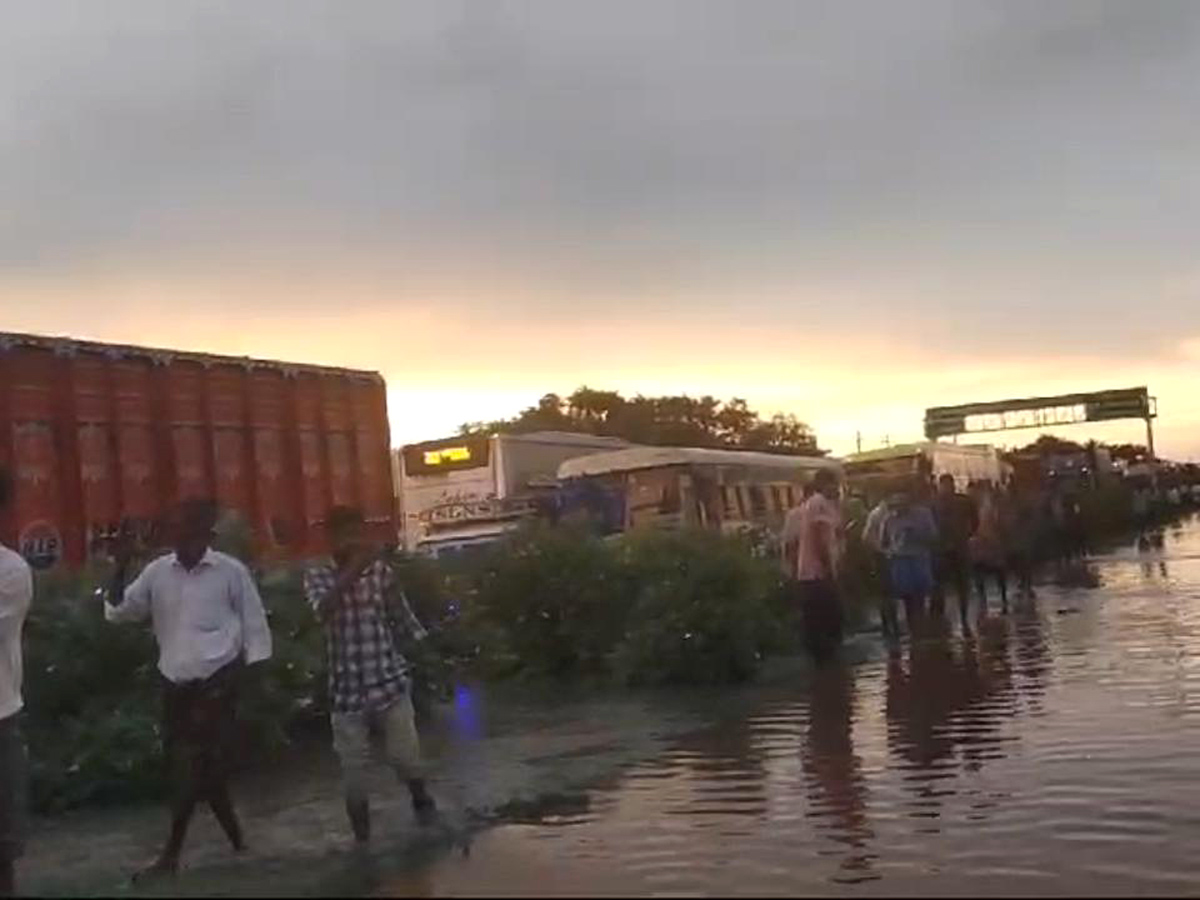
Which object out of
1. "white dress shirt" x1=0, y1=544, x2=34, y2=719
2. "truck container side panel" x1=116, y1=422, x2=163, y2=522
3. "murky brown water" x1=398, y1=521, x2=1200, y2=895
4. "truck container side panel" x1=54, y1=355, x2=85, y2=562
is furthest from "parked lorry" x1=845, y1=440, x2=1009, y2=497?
"white dress shirt" x1=0, y1=544, x2=34, y2=719

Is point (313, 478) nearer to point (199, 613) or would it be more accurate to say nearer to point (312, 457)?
point (312, 457)

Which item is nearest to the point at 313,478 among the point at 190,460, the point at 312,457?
the point at 312,457

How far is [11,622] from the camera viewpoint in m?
7.91

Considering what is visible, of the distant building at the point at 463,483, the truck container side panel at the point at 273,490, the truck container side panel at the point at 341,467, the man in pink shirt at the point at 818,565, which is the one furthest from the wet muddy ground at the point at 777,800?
the distant building at the point at 463,483

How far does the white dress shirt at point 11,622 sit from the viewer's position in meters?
7.88

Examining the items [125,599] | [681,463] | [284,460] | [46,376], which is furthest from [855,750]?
[681,463]

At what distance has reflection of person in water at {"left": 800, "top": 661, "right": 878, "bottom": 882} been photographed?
8.11 meters

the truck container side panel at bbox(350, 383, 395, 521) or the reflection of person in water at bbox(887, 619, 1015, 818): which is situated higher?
the truck container side panel at bbox(350, 383, 395, 521)

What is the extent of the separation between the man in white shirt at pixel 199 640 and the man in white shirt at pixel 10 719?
2.17 feet

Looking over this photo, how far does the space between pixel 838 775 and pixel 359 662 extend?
2857 mm

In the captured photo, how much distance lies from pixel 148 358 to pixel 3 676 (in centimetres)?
1030

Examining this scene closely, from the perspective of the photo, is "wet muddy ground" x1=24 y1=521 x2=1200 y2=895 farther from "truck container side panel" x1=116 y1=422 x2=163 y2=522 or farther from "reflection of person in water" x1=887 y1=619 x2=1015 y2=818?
"truck container side panel" x1=116 y1=422 x2=163 y2=522

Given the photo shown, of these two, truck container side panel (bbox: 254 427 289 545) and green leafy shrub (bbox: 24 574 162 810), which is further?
truck container side panel (bbox: 254 427 289 545)

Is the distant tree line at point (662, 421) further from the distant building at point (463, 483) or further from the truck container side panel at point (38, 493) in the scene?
the truck container side panel at point (38, 493)
